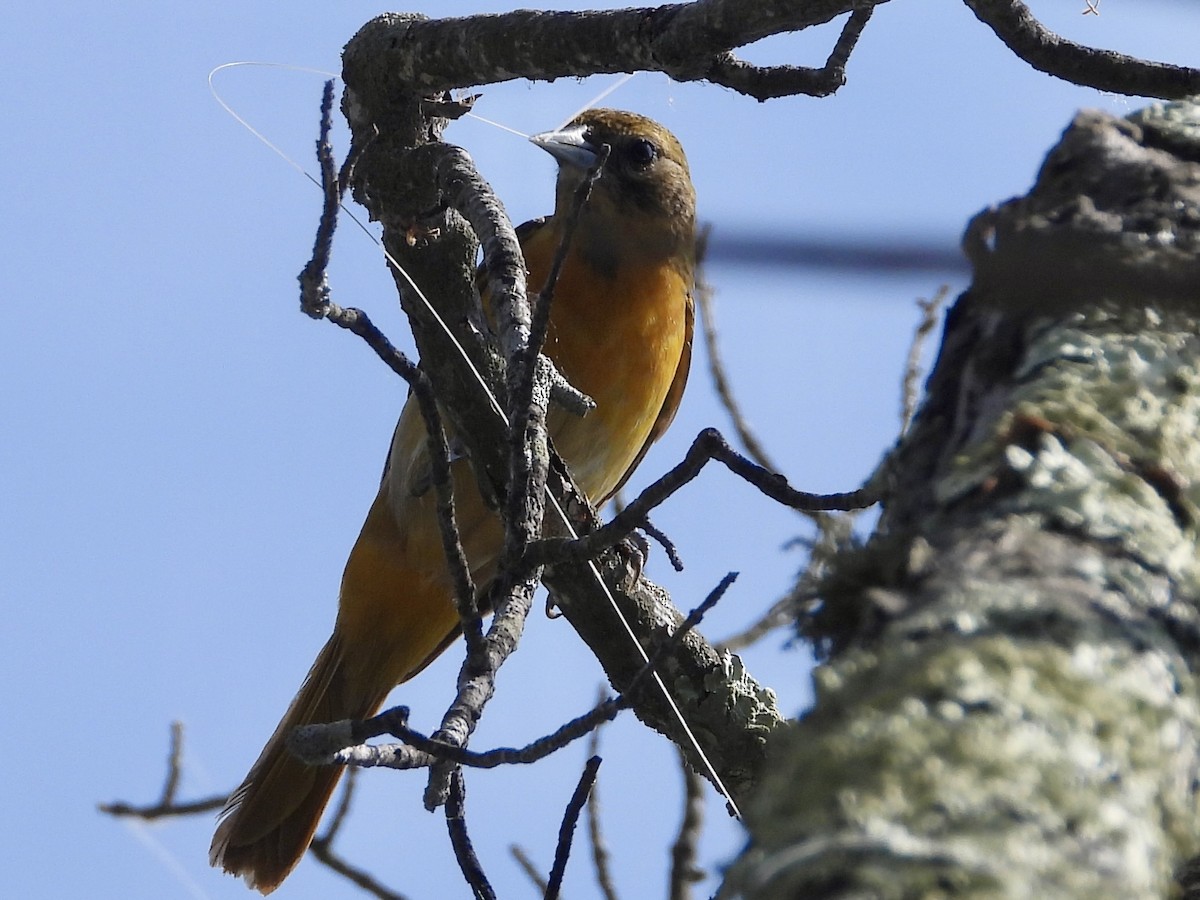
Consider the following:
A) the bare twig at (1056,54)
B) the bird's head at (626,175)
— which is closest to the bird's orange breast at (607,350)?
the bird's head at (626,175)

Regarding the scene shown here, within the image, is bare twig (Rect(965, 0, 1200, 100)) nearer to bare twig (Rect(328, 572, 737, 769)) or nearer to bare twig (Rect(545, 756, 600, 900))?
bare twig (Rect(328, 572, 737, 769))

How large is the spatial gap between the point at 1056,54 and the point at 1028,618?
6.16 feet

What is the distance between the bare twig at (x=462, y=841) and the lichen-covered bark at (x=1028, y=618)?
146cm

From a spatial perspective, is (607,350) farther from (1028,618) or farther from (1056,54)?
(1028,618)

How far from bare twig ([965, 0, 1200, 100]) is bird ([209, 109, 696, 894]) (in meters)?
1.53

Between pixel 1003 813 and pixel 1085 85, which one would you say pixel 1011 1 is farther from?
pixel 1003 813

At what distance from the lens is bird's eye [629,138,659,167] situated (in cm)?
484

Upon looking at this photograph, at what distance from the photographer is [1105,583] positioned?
1.06 meters

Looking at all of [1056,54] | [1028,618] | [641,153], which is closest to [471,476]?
[641,153]

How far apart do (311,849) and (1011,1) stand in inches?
103

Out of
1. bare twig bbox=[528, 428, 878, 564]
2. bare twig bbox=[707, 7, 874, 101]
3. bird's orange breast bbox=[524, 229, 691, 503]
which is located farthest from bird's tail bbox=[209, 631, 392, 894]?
bare twig bbox=[707, 7, 874, 101]

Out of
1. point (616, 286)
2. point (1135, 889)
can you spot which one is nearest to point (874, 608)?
point (1135, 889)

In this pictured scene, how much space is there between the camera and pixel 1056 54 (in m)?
2.60

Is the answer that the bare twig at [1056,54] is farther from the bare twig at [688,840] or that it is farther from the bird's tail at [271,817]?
the bird's tail at [271,817]
